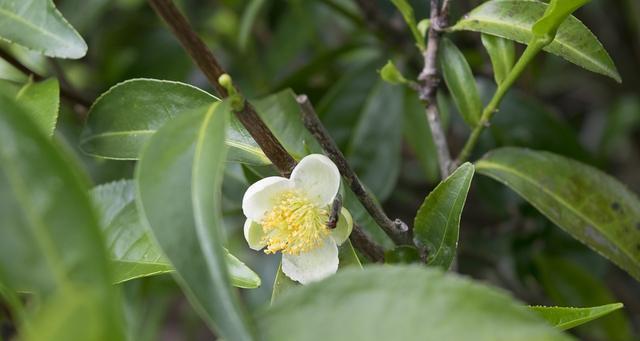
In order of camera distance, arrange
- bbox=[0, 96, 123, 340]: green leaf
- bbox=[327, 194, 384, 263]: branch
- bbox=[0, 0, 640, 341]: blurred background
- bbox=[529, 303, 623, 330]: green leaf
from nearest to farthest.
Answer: bbox=[0, 96, 123, 340]: green leaf → bbox=[529, 303, 623, 330]: green leaf → bbox=[327, 194, 384, 263]: branch → bbox=[0, 0, 640, 341]: blurred background

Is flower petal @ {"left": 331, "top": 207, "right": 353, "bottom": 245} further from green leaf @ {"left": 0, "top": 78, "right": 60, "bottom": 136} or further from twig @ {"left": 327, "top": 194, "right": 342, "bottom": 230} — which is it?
green leaf @ {"left": 0, "top": 78, "right": 60, "bottom": 136}

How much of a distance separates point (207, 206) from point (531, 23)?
1.07 ft

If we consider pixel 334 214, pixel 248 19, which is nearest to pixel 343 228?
pixel 334 214

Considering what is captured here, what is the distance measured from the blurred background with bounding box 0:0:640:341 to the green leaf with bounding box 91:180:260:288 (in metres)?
0.15

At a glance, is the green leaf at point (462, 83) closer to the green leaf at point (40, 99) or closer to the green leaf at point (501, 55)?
the green leaf at point (501, 55)

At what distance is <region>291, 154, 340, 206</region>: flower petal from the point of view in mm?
602

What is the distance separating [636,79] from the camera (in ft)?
4.93

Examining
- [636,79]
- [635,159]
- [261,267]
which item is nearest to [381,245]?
[261,267]

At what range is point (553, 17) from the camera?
0.62 meters

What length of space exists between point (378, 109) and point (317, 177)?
0.47 metres

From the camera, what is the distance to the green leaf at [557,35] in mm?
640

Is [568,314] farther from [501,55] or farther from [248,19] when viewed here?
[248,19]

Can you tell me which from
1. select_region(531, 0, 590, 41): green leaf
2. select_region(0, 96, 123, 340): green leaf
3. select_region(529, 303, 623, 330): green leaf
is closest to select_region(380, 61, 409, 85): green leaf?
select_region(531, 0, 590, 41): green leaf

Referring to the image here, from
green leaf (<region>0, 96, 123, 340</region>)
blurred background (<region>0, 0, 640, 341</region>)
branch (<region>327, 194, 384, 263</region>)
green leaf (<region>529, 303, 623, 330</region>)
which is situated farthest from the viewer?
blurred background (<region>0, 0, 640, 341</region>)
